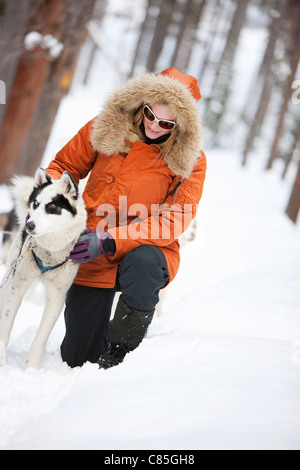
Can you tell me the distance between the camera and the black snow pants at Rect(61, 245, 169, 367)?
2611mm

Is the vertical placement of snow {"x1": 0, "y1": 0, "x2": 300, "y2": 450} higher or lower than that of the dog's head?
lower

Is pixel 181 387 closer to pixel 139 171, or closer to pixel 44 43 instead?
pixel 139 171

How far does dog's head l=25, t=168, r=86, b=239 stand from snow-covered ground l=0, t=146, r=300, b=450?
86 cm

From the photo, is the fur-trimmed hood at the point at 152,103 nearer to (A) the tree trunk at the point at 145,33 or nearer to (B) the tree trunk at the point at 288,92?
(B) the tree trunk at the point at 288,92

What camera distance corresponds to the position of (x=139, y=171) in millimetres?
2955

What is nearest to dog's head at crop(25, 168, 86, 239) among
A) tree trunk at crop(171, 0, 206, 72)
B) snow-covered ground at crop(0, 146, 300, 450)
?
snow-covered ground at crop(0, 146, 300, 450)

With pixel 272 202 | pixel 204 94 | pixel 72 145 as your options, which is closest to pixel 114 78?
pixel 204 94

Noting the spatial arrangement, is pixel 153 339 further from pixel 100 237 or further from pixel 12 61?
pixel 12 61

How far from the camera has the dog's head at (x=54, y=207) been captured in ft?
8.69

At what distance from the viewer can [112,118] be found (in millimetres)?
3041

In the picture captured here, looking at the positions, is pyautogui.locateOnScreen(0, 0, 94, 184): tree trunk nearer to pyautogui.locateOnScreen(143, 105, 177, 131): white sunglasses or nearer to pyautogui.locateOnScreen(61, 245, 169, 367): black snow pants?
pyautogui.locateOnScreen(143, 105, 177, 131): white sunglasses

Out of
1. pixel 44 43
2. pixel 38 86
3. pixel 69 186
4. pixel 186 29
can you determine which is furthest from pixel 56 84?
pixel 186 29

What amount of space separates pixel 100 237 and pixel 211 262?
4.57 m

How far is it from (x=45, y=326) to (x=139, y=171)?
3.93 ft
